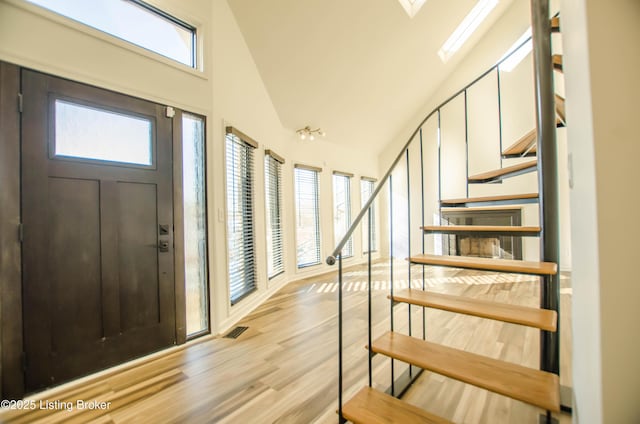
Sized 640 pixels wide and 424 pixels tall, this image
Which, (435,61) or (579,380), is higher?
(435,61)

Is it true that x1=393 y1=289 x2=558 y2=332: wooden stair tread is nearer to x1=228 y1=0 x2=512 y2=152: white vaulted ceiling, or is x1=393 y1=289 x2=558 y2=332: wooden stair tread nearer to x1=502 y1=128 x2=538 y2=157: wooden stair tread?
x1=502 y1=128 x2=538 y2=157: wooden stair tread

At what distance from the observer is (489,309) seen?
148 centimetres

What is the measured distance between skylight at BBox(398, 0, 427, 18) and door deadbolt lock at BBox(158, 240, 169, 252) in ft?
13.8

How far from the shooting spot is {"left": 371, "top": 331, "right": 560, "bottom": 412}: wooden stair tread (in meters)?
1.14

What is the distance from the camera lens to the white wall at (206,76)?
1.76 m

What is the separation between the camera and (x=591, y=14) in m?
0.77

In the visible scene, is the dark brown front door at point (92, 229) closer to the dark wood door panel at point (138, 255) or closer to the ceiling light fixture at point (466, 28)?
the dark wood door panel at point (138, 255)

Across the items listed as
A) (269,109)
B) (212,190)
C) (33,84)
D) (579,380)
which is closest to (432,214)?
(269,109)

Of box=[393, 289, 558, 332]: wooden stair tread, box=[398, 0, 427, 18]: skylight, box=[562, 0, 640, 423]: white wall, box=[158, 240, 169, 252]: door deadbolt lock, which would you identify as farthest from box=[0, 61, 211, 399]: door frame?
box=[398, 0, 427, 18]: skylight

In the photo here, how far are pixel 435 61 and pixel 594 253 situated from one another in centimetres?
542

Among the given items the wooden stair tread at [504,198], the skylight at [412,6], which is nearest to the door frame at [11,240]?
the wooden stair tread at [504,198]

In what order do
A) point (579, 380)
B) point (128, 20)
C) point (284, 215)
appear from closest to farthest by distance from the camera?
point (579, 380) < point (128, 20) < point (284, 215)

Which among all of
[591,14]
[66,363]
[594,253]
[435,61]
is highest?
[435,61]

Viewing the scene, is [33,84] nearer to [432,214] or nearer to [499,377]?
[499,377]
